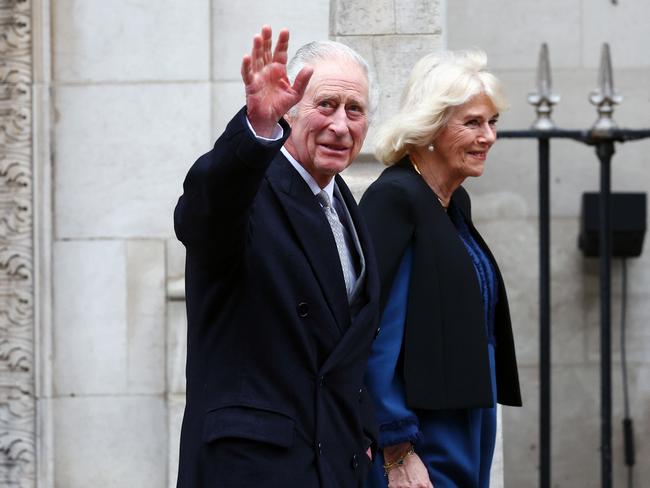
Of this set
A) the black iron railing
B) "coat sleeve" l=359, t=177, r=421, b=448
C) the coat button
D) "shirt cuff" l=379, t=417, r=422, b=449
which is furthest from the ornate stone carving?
the coat button

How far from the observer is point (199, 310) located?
2777mm

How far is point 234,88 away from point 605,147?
57.0 inches

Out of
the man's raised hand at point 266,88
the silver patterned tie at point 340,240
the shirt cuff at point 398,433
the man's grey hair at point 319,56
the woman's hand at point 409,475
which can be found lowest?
the woman's hand at point 409,475

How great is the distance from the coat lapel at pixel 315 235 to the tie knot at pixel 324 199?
0.35 feet

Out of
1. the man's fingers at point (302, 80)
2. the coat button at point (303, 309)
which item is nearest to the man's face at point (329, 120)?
the coat button at point (303, 309)

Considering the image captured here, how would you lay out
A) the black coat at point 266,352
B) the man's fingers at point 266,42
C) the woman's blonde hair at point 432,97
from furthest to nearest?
1. the woman's blonde hair at point 432,97
2. the black coat at point 266,352
3. the man's fingers at point 266,42

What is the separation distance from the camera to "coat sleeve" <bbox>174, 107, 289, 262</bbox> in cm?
253

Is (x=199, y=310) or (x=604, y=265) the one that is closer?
(x=199, y=310)

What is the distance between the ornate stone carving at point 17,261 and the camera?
5.46 meters

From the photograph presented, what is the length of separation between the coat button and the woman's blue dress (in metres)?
0.81

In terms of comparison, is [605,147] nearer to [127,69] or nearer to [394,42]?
[394,42]

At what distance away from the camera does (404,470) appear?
3.62 m

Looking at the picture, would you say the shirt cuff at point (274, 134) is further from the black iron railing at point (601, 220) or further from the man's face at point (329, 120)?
the black iron railing at point (601, 220)

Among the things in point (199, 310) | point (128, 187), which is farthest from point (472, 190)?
point (199, 310)
